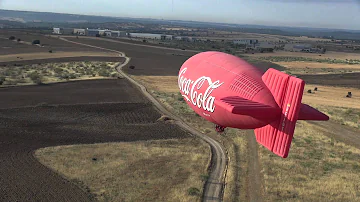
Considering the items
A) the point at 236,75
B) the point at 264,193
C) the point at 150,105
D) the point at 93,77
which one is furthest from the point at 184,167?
the point at 93,77

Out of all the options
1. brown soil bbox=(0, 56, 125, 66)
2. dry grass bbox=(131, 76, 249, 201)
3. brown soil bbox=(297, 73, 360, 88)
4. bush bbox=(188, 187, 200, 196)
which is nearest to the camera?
bush bbox=(188, 187, 200, 196)

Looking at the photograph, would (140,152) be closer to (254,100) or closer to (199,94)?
(199,94)

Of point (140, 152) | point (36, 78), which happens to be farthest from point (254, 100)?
point (36, 78)

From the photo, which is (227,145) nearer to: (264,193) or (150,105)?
(264,193)

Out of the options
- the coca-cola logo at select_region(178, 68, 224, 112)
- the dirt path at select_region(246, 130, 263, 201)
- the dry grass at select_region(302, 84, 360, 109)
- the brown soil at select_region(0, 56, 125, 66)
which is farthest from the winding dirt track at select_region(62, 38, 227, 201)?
the brown soil at select_region(0, 56, 125, 66)

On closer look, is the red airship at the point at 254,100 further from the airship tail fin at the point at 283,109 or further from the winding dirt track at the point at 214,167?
the winding dirt track at the point at 214,167

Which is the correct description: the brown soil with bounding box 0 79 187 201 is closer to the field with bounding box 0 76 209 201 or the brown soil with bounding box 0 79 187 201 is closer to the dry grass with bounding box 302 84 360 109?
the field with bounding box 0 76 209 201
